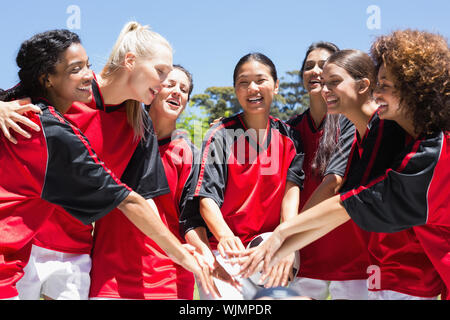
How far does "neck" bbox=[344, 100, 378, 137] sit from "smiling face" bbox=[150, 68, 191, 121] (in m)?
1.67

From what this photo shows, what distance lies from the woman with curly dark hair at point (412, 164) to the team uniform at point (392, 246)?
0.33 feet

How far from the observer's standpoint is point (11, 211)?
3.43 meters

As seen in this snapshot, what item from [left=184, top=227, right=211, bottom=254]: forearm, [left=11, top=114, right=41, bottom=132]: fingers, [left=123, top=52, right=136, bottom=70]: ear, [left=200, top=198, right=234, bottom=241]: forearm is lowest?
[left=184, top=227, right=211, bottom=254]: forearm

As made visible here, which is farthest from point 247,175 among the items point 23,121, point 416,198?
point 23,121

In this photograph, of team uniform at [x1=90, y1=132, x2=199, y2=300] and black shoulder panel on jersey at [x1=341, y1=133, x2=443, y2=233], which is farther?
team uniform at [x1=90, y1=132, x2=199, y2=300]

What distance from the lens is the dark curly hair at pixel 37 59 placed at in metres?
3.60

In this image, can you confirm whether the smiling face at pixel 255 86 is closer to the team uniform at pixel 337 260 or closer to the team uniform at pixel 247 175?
the team uniform at pixel 247 175

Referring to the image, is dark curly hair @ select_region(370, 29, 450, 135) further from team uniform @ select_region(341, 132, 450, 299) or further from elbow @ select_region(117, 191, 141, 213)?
elbow @ select_region(117, 191, 141, 213)

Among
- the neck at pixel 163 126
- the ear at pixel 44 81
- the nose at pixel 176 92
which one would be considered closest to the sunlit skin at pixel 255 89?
the nose at pixel 176 92

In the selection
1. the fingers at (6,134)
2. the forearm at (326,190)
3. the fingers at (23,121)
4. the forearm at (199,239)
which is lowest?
the forearm at (199,239)

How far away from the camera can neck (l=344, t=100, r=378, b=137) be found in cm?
420

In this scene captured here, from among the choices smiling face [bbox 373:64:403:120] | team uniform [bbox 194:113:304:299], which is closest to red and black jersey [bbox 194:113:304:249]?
team uniform [bbox 194:113:304:299]

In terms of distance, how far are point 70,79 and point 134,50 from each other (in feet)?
2.40
